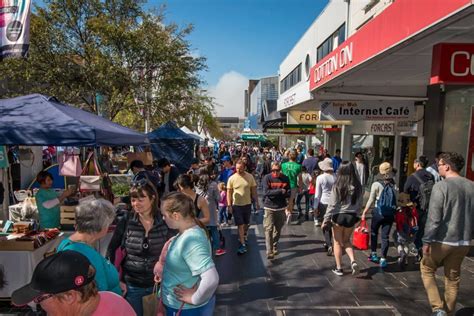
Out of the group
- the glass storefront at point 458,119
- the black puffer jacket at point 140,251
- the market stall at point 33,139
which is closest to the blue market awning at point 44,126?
the market stall at point 33,139

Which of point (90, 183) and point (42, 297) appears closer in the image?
point (42, 297)

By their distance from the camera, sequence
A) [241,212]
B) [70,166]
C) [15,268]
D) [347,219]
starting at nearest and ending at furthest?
1. [15,268]
2. [347,219]
3. [241,212]
4. [70,166]

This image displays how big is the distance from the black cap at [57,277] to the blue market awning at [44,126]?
3.47m

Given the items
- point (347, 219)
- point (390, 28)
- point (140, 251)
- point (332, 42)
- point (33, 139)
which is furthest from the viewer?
point (332, 42)

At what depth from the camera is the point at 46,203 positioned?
5.17m

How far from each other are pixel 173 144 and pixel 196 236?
14.3 metres

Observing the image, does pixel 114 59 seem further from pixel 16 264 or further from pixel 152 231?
pixel 152 231

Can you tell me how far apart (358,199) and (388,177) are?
0.87 m

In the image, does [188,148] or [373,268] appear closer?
[373,268]

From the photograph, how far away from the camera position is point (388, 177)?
5609 millimetres

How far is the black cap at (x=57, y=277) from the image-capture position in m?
1.51

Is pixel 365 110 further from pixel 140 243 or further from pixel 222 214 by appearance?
pixel 140 243

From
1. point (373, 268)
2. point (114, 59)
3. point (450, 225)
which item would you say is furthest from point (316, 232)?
point (114, 59)

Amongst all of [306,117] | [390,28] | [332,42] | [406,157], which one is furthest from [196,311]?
[332,42]
